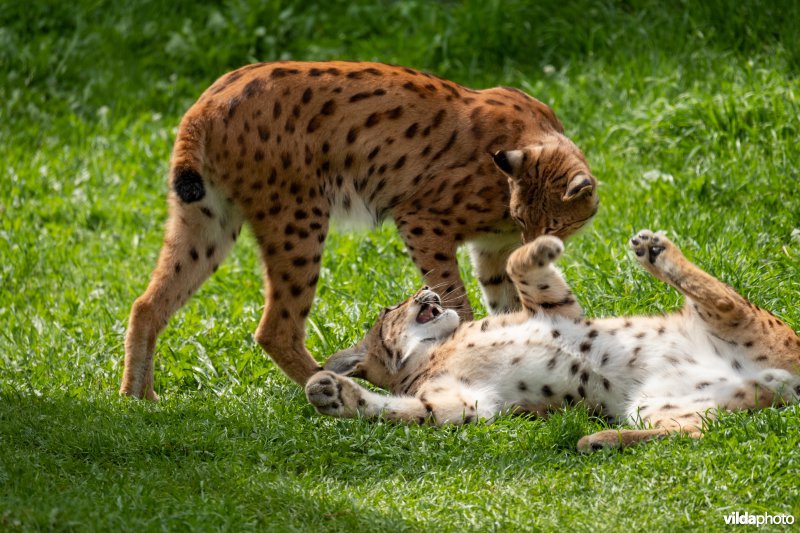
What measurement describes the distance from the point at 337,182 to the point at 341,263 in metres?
1.59

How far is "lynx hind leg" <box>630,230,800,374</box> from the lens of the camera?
554cm

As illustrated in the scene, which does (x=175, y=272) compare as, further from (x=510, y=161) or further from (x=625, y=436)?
(x=625, y=436)

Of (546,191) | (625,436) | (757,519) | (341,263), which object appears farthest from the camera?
(341,263)

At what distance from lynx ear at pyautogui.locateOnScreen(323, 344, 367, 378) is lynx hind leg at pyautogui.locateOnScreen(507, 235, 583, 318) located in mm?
985

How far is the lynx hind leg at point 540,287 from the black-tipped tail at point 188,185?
5.95 ft

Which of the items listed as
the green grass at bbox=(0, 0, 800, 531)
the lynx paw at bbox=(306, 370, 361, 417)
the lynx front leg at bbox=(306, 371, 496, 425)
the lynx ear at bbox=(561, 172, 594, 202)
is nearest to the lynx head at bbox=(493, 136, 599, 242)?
the lynx ear at bbox=(561, 172, 594, 202)

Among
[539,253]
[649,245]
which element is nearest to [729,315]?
[649,245]

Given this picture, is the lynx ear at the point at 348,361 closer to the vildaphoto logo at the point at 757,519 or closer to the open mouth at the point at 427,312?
the open mouth at the point at 427,312

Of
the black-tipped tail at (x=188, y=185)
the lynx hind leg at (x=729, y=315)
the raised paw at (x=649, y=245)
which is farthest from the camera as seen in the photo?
the black-tipped tail at (x=188, y=185)

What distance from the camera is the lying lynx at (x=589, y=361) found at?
554 centimetres

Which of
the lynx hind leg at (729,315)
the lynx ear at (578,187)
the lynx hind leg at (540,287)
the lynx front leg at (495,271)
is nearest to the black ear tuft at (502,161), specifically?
the lynx ear at (578,187)

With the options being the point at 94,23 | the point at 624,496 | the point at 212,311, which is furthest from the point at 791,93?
the point at 94,23

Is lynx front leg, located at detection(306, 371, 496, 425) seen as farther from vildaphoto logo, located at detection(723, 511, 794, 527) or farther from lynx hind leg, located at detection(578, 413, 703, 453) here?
vildaphoto logo, located at detection(723, 511, 794, 527)

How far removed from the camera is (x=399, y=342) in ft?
21.4
